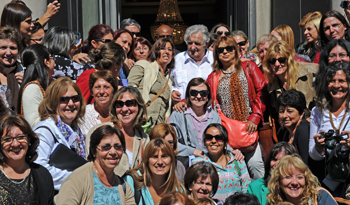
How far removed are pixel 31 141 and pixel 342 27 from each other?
423 cm

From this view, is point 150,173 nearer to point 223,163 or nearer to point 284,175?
point 223,163

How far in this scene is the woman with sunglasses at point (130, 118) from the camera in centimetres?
480

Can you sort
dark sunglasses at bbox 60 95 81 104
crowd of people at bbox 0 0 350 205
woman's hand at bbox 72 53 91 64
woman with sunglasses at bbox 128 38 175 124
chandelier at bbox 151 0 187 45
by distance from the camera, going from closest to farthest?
crowd of people at bbox 0 0 350 205
dark sunglasses at bbox 60 95 81 104
woman with sunglasses at bbox 128 38 175 124
woman's hand at bbox 72 53 91 64
chandelier at bbox 151 0 187 45

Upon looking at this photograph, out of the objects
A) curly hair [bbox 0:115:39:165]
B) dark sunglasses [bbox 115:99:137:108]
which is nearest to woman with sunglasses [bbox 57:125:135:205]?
curly hair [bbox 0:115:39:165]

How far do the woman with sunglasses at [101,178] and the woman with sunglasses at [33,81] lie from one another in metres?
0.86

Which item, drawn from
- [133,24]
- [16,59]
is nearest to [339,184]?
[16,59]

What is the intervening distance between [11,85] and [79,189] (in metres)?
1.86

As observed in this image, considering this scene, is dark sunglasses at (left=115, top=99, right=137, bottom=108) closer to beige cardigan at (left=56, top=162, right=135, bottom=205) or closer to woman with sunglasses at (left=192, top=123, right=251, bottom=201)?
woman with sunglasses at (left=192, top=123, right=251, bottom=201)

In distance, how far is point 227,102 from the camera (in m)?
5.78

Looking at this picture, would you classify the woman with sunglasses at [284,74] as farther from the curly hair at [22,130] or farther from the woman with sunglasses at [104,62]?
the curly hair at [22,130]

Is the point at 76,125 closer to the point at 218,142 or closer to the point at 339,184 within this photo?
the point at 218,142

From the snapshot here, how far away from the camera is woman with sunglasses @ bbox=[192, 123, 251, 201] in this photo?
196 inches

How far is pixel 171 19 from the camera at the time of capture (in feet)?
37.7

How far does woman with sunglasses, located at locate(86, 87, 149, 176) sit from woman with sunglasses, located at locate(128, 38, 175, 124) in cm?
102
